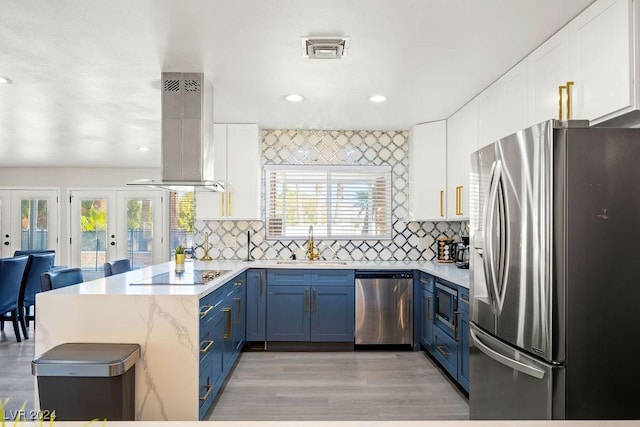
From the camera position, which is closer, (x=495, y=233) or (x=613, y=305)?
(x=613, y=305)

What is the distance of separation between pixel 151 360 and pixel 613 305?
2.24 m

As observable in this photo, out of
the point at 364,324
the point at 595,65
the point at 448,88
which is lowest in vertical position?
the point at 364,324

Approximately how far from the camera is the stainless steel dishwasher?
14.4 ft

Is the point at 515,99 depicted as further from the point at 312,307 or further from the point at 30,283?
the point at 30,283

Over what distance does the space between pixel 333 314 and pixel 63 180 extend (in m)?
6.07

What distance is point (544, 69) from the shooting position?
2.51 m

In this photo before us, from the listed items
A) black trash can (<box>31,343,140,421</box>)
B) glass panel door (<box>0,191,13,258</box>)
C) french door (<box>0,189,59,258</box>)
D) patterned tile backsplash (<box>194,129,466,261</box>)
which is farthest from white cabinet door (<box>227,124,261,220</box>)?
glass panel door (<box>0,191,13,258</box>)

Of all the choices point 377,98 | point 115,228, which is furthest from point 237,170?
point 115,228

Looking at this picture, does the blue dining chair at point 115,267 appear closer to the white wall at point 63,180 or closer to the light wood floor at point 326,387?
the light wood floor at point 326,387

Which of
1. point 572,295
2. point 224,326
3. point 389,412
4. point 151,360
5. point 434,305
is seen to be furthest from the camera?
point 434,305

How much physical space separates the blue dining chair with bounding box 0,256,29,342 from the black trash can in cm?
326

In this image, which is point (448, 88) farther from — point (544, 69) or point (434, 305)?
point (434, 305)

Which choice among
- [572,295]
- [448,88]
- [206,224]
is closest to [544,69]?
[448,88]

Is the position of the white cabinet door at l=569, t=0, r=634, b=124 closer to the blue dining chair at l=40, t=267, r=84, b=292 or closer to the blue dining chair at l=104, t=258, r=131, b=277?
the blue dining chair at l=40, t=267, r=84, b=292
